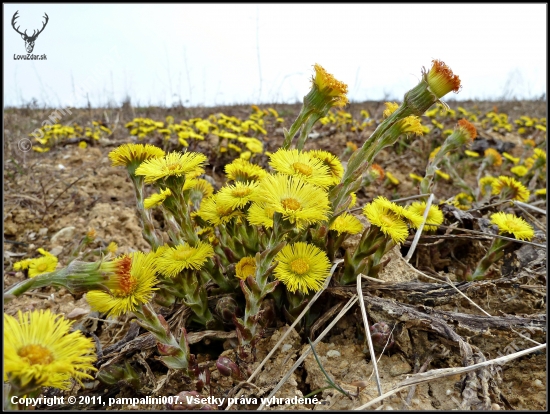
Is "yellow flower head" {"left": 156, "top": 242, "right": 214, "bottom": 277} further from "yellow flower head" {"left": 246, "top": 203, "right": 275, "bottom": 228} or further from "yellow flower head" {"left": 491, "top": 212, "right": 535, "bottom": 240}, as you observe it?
"yellow flower head" {"left": 491, "top": 212, "right": 535, "bottom": 240}

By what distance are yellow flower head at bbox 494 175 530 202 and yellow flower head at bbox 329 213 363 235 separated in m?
1.55

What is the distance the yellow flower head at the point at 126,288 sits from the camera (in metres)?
0.96

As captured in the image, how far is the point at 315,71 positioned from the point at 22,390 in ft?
4.12

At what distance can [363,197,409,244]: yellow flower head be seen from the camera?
123 cm

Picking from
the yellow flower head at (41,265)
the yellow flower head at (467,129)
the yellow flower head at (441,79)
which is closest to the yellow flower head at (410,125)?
the yellow flower head at (441,79)

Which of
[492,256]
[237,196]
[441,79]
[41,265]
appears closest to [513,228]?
[492,256]

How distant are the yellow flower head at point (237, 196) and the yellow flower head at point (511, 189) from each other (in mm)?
1924

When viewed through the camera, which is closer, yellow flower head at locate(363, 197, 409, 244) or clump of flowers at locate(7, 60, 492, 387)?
clump of flowers at locate(7, 60, 492, 387)

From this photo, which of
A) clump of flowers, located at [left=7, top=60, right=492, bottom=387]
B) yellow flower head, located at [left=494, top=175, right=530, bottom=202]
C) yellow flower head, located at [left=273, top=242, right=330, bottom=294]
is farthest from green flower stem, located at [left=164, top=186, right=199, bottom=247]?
yellow flower head, located at [left=494, top=175, right=530, bottom=202]

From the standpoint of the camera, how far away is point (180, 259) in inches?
47.4

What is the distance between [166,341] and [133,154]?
69 centimetres

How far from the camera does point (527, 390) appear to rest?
3.89 feet

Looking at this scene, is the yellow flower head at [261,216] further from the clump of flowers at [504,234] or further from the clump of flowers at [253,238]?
the clump of flowers at [504,234]

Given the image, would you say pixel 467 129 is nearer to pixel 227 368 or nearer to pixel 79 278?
pixel 227 368
